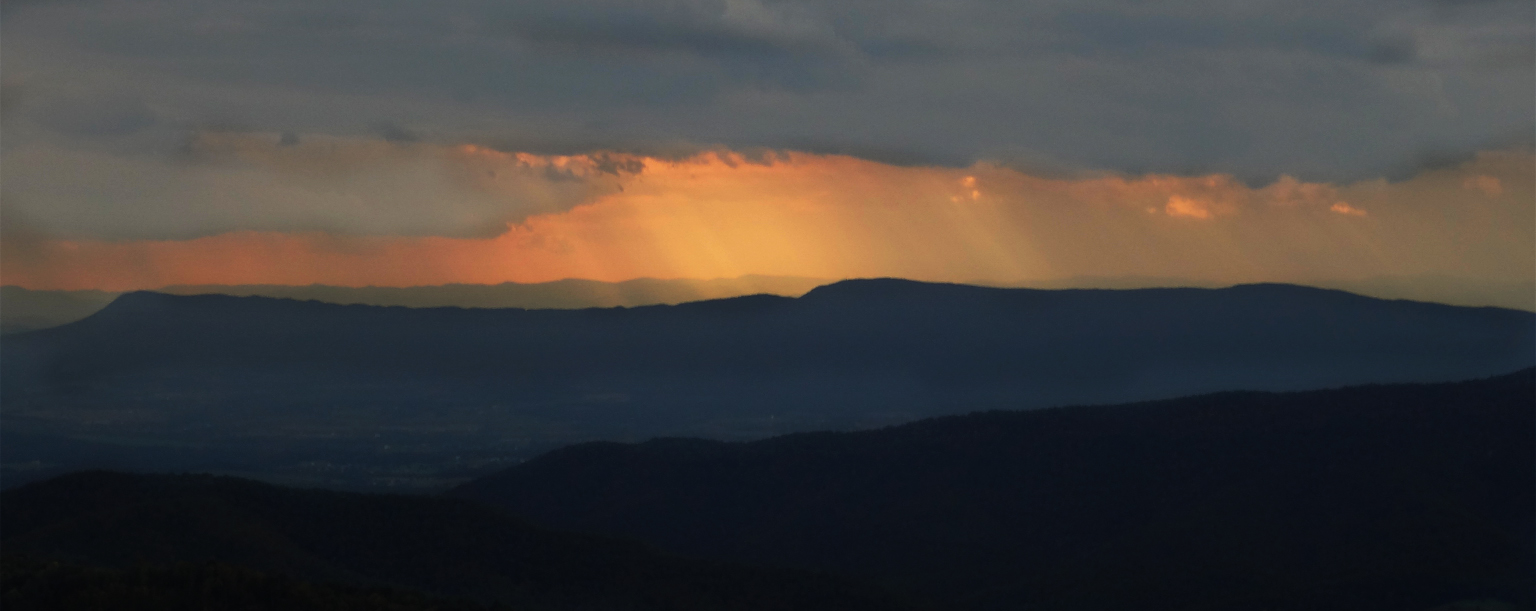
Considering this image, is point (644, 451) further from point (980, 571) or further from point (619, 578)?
point (619, 578)

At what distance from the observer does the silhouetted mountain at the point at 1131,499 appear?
8025 cm

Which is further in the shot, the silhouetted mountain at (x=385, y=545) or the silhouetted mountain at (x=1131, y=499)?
the silhouetted mountain at (x=1131, y=499)

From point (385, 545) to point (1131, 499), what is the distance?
195 feet

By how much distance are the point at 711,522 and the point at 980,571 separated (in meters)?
31.8

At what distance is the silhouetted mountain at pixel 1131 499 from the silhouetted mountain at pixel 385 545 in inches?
856

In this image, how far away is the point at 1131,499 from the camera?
10200cm

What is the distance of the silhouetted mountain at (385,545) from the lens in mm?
64562

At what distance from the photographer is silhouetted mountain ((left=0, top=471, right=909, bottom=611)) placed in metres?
64.6

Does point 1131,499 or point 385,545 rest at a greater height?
point 385,545

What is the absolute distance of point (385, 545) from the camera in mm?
72812

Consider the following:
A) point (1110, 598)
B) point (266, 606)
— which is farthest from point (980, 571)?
point (266, 606)

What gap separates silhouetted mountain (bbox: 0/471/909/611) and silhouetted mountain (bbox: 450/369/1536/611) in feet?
71.4

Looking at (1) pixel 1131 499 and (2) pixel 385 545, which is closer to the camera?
(2) pixel 385 545

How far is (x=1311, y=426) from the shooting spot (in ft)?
342
